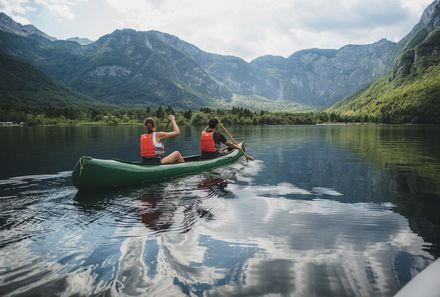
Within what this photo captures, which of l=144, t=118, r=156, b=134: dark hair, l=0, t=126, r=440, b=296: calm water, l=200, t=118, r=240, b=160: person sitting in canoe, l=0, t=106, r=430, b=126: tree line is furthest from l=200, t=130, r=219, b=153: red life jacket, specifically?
l=0, t=106, r=430, b=126: tree line

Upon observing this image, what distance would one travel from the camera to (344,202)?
13.2 meters

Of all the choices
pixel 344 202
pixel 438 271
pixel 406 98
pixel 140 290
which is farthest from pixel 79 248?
pixel 406 98

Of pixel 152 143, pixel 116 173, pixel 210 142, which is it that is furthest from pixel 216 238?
pixel 210 142

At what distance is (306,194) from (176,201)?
5686 mm

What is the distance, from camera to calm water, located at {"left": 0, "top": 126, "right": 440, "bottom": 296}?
6434 mm

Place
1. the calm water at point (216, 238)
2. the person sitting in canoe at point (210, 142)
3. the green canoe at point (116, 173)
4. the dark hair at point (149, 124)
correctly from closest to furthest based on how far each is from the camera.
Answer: the calm water at point (216, 238), the green canoe at point (116, 173), the dark hair at point (149, 124), the person sitting in canoe at point (210, 142)

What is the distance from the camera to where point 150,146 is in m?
15.9

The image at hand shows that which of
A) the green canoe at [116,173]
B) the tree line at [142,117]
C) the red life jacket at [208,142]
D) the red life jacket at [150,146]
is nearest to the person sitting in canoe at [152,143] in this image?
the red life jacket at [150,146]

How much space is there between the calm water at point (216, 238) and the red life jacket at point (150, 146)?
1730mm

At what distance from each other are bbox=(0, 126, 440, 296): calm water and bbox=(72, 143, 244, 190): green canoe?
0.55 metres

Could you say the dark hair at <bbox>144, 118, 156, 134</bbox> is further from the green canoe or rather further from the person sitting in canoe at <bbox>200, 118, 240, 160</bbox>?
the person sitting in canoe at <bbox>200, 118, 240, 160</bbox>

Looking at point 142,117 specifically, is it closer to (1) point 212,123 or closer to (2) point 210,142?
(2) point 210,142

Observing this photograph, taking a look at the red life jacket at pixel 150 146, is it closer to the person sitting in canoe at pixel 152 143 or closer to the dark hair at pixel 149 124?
the person sitting in canoe at pixel 152 143

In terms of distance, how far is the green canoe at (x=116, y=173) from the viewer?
1354 centimetres
